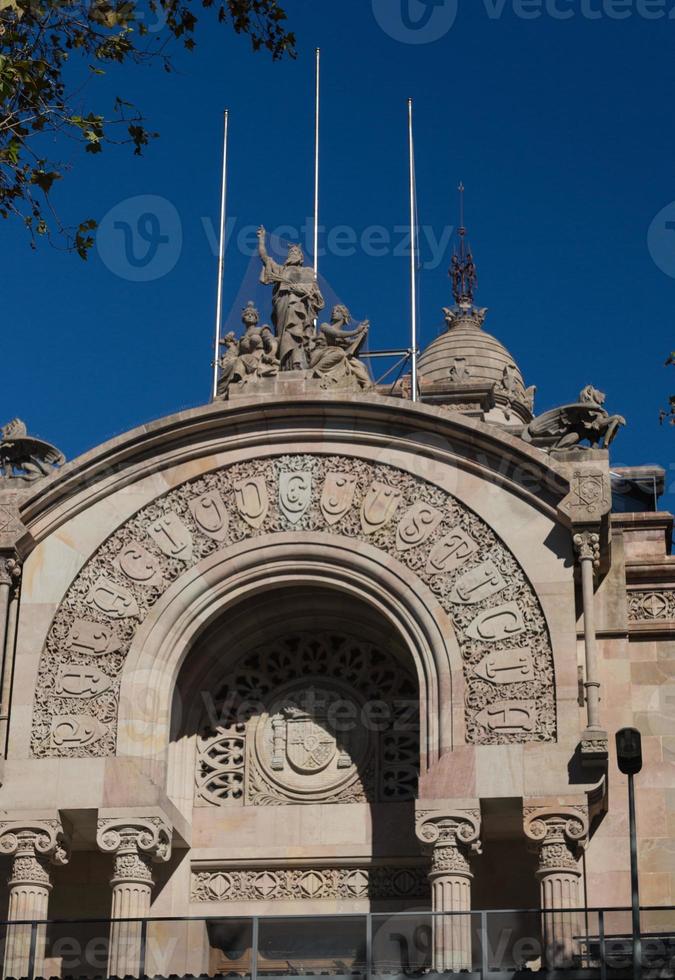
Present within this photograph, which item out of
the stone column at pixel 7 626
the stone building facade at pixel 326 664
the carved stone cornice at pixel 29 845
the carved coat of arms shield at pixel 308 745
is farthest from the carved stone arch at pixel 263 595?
the carved coat of arms shield at pixel 308 745

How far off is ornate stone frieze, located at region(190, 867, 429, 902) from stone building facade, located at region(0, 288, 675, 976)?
3 centimetres

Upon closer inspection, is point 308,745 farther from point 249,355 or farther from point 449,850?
point 249,355

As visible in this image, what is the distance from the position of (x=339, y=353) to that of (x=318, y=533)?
9.74 feet

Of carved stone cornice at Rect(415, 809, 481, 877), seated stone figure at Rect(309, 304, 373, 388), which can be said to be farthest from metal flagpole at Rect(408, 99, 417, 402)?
carved stone cornice at Rect(415, 809, 481, 877)

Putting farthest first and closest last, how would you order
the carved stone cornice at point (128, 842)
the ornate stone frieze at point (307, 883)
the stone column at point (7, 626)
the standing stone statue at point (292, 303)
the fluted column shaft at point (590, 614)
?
the standing stone statue at point (292, 303) → the ornate stone frieze at point (307, 883) → the stone column at point (7, 626) → the carved stone cornice at point (128, 842) → the fluted column shaft at point (590, 614)

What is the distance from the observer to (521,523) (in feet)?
95.7

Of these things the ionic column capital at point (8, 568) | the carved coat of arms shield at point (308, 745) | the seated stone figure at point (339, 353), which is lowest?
the carved coat of arms shield at point (308, 745)

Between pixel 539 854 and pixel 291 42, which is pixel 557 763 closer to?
pixel 539 854

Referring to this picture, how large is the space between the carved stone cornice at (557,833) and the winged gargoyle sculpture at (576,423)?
5586 mm

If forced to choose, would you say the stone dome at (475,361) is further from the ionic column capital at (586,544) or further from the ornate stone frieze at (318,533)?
the ionic column capital at (586,544)

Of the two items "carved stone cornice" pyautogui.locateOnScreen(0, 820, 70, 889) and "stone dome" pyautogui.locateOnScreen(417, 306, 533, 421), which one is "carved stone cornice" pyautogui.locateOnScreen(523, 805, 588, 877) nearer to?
"carved stone cornice" pyautogui.locateOnScreen(0, 820, 70, 889)

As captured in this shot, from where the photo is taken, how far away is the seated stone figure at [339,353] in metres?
30.7

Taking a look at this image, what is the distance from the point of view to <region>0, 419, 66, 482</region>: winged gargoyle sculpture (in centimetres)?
3062

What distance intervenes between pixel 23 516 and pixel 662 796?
394 inches
